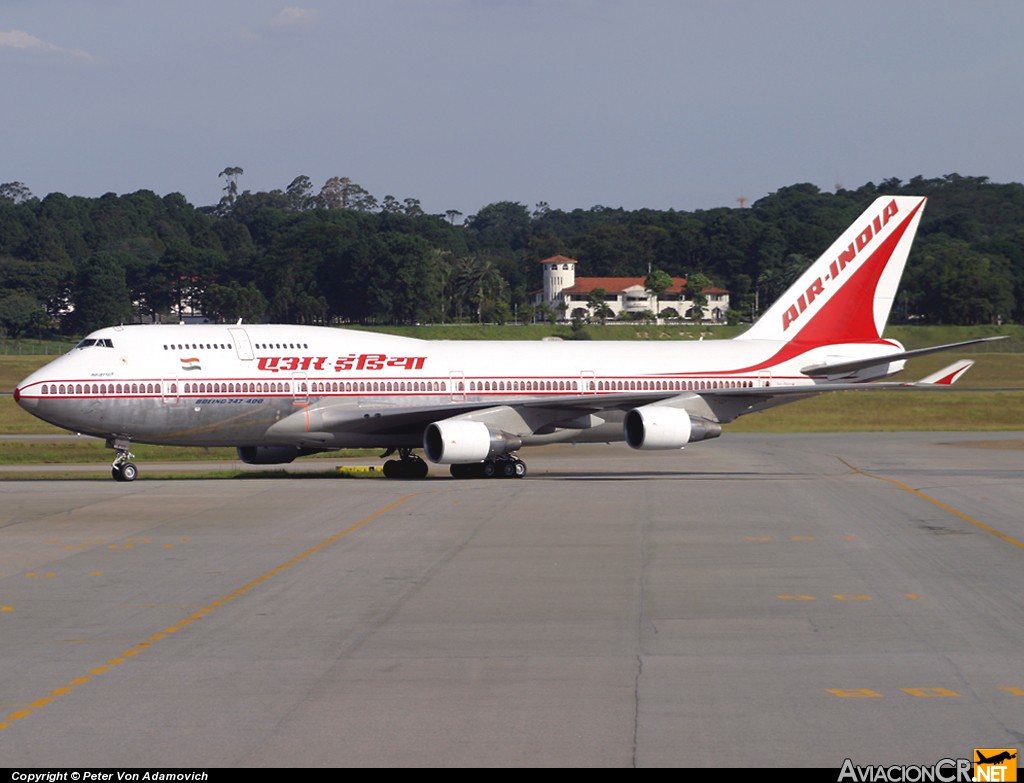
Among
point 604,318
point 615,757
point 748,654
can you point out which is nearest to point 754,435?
point 748,654

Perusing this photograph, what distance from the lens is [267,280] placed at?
177 metres

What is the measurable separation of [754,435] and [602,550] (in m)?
38.1

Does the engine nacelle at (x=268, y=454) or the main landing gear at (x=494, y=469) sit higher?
the engine nacelle at (x=268, y=454)

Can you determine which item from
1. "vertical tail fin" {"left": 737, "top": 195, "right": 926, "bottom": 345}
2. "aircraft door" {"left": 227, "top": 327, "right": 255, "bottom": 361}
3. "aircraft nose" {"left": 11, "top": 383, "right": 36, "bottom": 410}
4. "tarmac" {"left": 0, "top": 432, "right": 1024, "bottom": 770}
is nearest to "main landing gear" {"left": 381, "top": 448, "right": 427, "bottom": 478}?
"aircraft door" {"left": 227, "top": 327, "right": 255, "bottom": 361}

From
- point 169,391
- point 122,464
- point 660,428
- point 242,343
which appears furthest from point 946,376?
point 122,464

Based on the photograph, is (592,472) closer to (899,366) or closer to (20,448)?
(899,366)

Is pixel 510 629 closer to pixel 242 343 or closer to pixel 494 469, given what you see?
pixel 494 469

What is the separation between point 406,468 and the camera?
4162cm

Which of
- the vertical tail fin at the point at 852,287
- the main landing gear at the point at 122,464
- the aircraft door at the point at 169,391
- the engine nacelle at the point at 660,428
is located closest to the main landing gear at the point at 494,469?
the engine nacelle at the point at 660,428

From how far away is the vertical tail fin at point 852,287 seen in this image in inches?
1794

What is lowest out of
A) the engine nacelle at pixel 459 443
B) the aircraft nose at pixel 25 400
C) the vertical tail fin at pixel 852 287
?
the engine nacelle at pixel 459 443

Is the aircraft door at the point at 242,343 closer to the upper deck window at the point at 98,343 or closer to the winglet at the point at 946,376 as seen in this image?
the upper deck window at the point at 98,343

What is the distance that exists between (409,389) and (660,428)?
24.3 feet

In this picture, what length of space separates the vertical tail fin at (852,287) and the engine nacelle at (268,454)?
15.5 m
